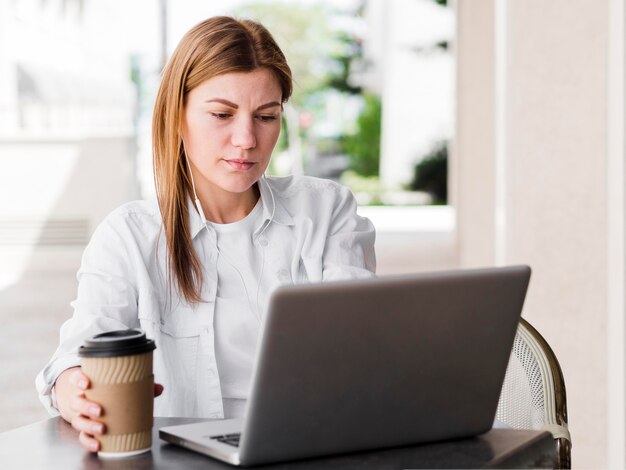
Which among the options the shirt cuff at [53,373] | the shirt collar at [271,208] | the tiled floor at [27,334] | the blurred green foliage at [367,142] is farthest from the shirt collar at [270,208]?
the blurred green foliage at [367,142]

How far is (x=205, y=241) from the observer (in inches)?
71.1

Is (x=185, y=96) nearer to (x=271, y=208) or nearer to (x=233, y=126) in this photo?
(x=233, y=126)

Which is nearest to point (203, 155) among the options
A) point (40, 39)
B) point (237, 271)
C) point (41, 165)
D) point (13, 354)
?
point (237, 271)

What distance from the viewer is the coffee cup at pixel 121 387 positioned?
1.16m

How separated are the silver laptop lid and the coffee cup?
0.52 ft

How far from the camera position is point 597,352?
2.97m

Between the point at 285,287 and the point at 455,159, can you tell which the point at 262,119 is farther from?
the point at 455,159

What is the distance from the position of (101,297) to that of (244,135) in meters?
0.37

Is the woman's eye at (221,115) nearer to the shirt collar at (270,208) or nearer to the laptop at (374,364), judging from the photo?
the shirt collar at (270,208)

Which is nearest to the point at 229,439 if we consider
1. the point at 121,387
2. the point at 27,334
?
the point at 121,387

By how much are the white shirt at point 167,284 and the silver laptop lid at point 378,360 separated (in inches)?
18.2

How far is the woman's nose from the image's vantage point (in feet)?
5.53

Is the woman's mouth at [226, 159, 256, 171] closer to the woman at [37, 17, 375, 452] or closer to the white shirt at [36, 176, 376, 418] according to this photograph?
the woman at [37, 17, 375, 452]

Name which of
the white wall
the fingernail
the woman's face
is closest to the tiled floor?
the white wall
